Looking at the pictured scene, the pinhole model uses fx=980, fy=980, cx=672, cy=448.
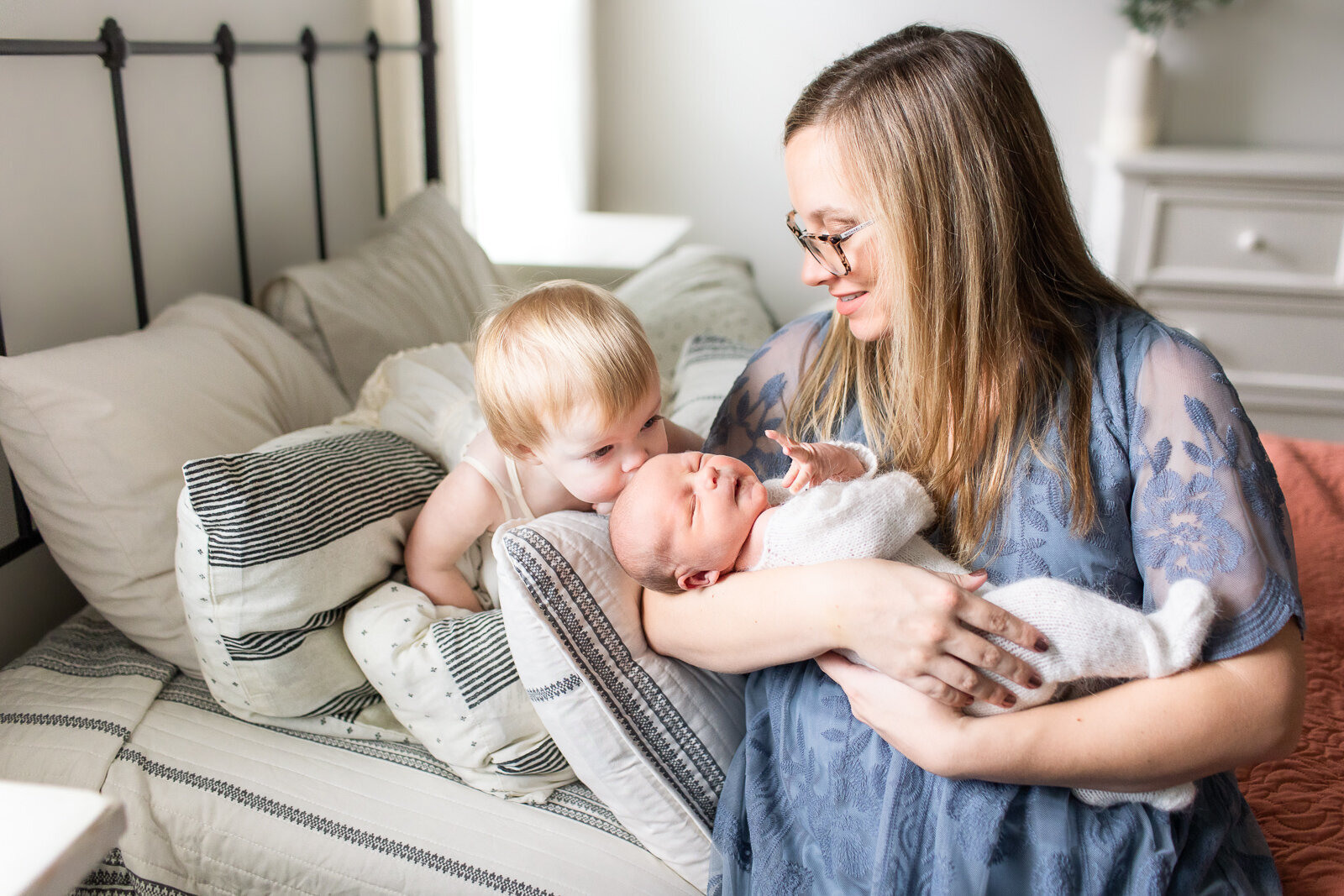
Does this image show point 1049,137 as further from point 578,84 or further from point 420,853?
point 578,84

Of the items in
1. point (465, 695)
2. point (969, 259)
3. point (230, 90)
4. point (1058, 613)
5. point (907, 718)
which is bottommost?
point (465, 695)

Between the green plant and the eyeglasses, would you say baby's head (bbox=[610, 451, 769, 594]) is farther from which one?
the green plant

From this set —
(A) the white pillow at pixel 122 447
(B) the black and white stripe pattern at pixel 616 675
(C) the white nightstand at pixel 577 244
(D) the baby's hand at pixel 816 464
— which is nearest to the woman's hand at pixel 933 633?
(D) the baby's hand at pixel 816 464

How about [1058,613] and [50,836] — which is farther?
[1058,613]

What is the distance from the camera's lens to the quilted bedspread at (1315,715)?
40.6 inches

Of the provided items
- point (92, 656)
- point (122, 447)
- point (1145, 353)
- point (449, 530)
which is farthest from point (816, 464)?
point (92, 656)

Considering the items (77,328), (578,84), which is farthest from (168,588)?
(578,84)

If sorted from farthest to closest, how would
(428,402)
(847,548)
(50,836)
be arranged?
1. (428,402)
2. (847,548)
3. (50,836)

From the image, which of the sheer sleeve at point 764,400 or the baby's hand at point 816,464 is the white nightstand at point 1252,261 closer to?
the sheer sleeve at point 764,400

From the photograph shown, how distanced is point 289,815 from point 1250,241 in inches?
115

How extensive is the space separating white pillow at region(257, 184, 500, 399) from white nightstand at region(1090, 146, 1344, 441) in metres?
1.95

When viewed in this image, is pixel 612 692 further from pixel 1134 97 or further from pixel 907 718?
pixel 1134 97

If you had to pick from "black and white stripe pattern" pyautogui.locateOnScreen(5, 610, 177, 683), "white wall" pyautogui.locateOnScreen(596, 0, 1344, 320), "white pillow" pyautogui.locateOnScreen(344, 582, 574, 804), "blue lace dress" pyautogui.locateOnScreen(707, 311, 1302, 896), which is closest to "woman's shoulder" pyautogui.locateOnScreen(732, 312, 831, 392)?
"blue lace dress" pyautogui.locateOnScreen(707, 311, 1302, 896)

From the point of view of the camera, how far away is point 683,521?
0.99m
